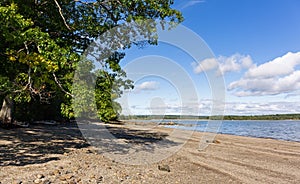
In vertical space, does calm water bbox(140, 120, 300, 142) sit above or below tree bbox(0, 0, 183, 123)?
below

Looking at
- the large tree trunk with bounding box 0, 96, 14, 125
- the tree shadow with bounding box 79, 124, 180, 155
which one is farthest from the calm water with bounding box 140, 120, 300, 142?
the large tree trunk with bounding box 0, 96, 14, 125

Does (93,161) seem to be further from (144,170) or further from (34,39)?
(34,39)

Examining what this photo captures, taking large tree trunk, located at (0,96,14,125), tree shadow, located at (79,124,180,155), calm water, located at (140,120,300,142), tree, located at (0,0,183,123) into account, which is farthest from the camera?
calm water, located at (140,120,300,142)

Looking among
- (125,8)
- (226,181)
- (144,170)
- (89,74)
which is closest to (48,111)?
(89,74)

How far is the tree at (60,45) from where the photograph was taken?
9398 mm

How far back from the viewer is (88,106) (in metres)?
9.77

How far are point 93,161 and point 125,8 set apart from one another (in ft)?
23.6

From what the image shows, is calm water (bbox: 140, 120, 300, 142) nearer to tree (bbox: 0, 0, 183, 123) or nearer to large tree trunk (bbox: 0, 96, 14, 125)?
tree (bbox: 0, 0, 183, 123)

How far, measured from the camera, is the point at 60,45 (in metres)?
11.2

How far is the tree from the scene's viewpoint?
9.40 m

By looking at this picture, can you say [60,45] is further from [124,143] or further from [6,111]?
[6,111]

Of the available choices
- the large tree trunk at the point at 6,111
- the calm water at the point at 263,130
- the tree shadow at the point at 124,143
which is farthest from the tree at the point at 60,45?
the calm water at the point at 263,130

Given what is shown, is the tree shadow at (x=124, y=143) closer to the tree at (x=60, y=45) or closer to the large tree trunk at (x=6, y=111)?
the tree at (x=60, y=45)

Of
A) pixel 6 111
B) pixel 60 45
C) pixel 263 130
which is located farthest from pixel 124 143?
pixel 263 130
